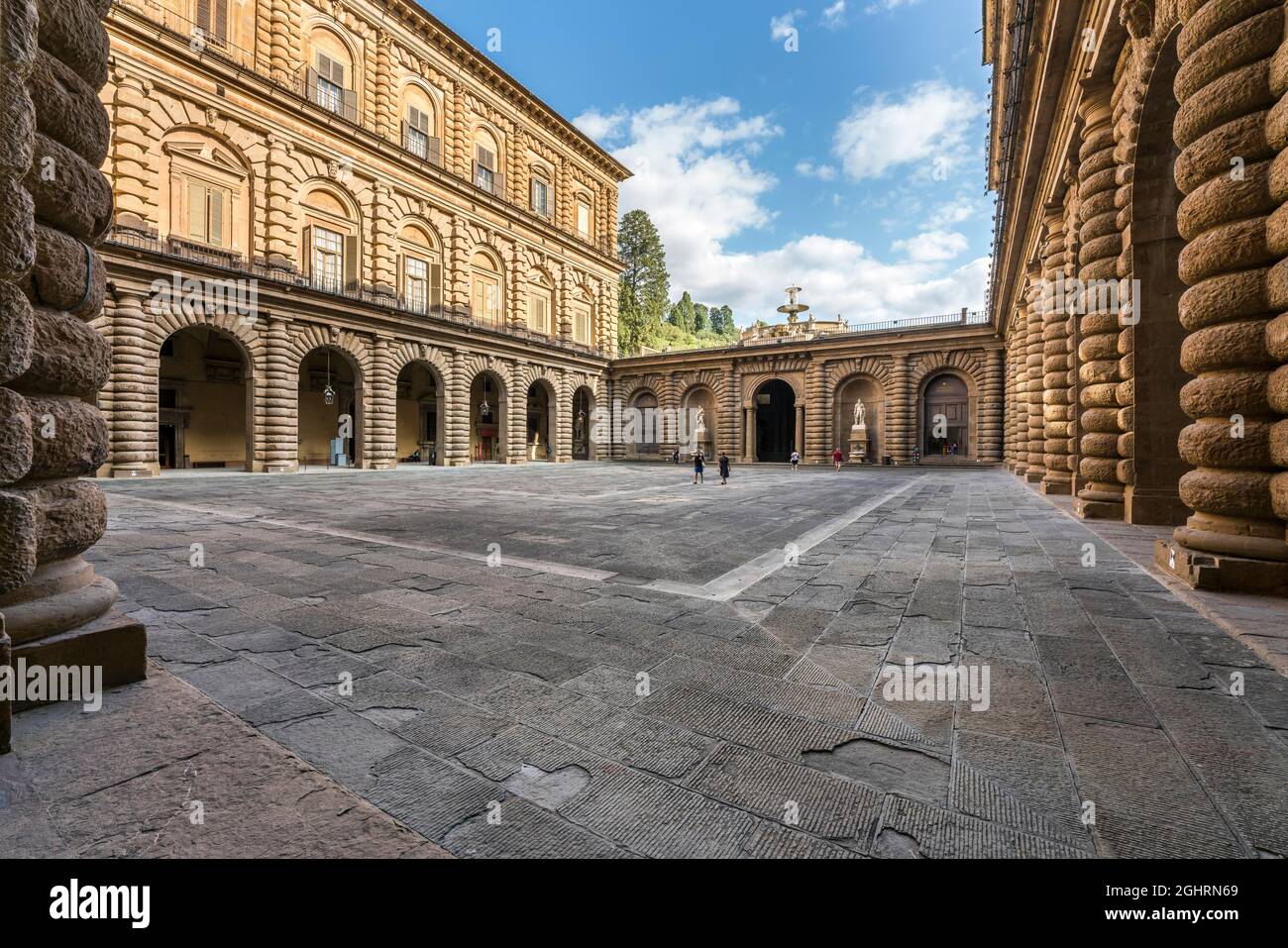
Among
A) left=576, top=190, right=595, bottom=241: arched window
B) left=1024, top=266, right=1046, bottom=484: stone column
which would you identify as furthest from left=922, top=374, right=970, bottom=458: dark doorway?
left=576, top=190, right=595, bottom=241: arched window

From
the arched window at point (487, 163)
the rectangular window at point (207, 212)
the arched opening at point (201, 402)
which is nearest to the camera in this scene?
the rectangular window at point (207, 212)

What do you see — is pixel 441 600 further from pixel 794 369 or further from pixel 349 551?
pixel 794 369

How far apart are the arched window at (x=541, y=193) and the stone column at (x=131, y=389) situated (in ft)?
71.1

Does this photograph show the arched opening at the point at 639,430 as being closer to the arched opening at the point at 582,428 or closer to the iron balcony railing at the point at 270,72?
the arched opening at the point at 582,428

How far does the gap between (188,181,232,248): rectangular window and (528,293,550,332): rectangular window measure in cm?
1575

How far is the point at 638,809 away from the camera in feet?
5.95

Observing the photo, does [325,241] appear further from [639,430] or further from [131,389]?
[639,430]

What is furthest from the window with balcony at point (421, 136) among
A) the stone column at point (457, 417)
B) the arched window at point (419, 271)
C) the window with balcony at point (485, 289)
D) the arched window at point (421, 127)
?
the stone column at point (457, 417)

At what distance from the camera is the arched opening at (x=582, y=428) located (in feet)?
135

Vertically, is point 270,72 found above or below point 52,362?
above

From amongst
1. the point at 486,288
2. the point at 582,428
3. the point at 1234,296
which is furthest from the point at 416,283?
the point at 1234,296

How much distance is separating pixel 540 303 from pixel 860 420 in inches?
804

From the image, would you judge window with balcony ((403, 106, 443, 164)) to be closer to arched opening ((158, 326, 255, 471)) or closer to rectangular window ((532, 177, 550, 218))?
rectangular window ((532, 177, 550, 218))

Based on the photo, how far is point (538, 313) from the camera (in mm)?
34969
